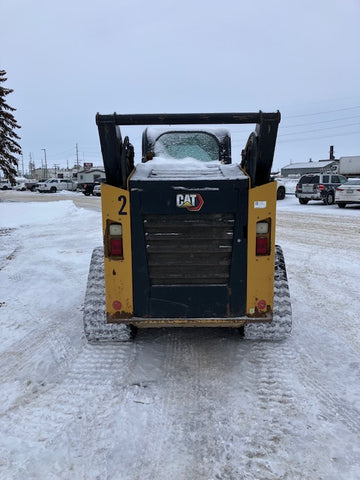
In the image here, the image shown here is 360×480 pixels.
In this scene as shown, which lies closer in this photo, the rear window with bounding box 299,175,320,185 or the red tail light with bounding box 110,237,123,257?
the red tail light with bounding box 110,237,123,257

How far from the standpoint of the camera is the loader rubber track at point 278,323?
3850 mm

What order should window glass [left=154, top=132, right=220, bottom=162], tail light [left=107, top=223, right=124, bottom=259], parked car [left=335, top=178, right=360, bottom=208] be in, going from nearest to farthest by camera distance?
tail light [left=107, top=223, right=124, bottom=259] → window glass [left=154, top=132, right=220, bottom=162] → parked car [left=335, top=178, right=360, bottom=208]

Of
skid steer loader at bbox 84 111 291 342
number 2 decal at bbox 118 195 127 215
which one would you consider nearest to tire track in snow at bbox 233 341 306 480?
skid steer loader at bbox 84 111 291 342

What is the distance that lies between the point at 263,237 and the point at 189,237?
640mm

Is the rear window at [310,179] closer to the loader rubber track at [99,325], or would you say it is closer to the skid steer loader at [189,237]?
the skid steer loader at [189,237]

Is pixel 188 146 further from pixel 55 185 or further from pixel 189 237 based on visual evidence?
pixel 55 185

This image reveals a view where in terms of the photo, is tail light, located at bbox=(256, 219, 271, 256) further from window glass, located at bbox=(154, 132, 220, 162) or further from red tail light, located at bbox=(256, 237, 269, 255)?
window glass, located at bbox=(154, 132, 220, 162)

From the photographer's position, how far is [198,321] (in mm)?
3578

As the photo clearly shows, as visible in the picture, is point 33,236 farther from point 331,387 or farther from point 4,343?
point 331,387

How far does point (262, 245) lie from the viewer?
3508mm

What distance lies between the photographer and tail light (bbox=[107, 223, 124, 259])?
3471 mm

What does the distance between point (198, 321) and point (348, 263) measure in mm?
5232

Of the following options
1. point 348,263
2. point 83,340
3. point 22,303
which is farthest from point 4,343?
point 348,263

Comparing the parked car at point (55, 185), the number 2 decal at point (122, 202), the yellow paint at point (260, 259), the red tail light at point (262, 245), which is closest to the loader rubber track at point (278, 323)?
the yellow paint at point (260, 259)
